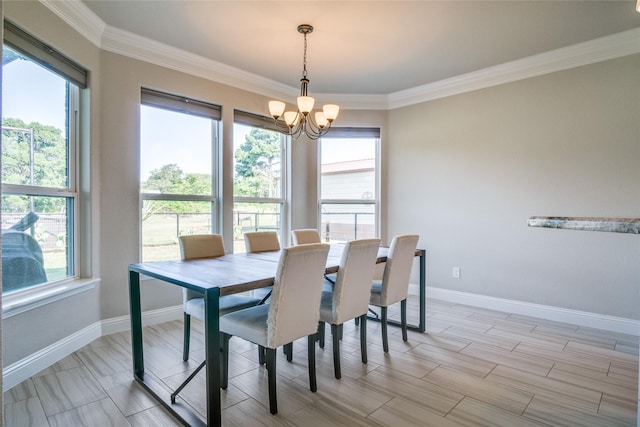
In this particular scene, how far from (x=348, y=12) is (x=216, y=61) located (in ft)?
5.28

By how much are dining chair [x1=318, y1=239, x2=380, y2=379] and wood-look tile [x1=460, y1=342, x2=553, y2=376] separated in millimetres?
948

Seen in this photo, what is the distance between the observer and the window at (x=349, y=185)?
4.84 m

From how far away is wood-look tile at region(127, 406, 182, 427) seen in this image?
75.1 inches

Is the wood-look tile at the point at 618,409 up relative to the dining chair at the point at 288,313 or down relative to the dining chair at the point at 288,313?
down

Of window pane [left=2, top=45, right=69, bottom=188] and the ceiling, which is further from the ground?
the ceiling

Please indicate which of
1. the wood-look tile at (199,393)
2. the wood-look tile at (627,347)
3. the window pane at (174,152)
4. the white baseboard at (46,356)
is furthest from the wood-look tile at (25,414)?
the wood-look tile at (627,347)

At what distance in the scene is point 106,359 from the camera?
2.64m

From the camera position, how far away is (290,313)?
2033 mm

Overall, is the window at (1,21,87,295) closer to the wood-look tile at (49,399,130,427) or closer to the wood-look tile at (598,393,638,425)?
the wood-look tile at (49,399,130,427)

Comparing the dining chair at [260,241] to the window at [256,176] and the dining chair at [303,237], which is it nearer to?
the dining chair at [303,237]

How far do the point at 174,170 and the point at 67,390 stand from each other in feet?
6.82

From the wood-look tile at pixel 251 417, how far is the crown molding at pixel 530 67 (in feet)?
12.7

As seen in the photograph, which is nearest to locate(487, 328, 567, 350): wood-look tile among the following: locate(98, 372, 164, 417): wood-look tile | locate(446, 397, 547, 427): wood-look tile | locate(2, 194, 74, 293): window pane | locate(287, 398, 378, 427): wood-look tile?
locate(446, 397, 547, 427): wood-look tile

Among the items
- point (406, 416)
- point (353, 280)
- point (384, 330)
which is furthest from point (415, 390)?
point (353, 280)
